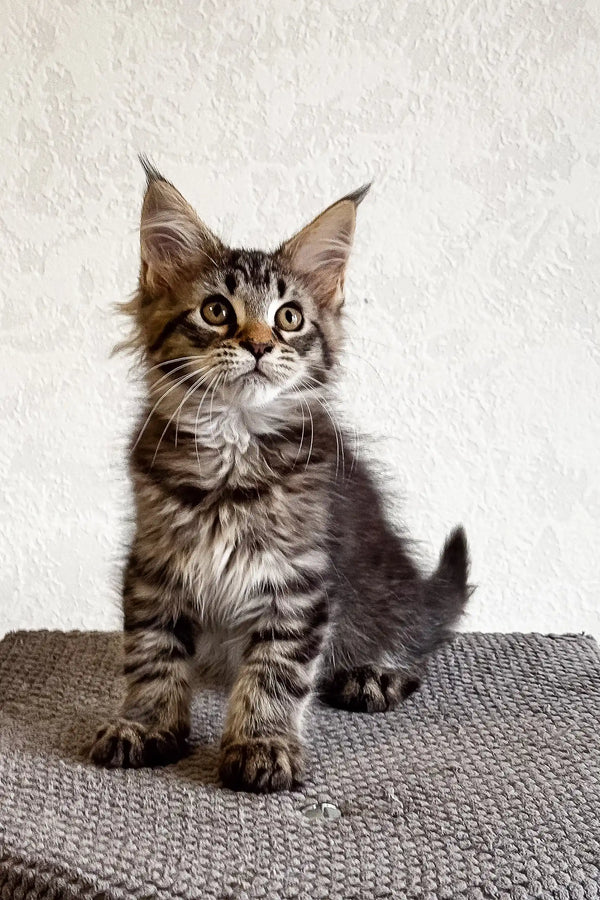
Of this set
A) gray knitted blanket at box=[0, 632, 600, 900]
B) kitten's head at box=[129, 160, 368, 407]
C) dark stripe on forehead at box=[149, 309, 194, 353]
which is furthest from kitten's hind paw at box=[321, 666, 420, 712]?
dark stripe on forehead at box=[149, 309, 194, 353]

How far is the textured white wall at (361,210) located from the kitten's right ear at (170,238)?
0.64 metres

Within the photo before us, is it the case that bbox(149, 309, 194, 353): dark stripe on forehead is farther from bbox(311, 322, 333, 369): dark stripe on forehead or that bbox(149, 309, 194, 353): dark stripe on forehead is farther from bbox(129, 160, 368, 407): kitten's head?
bbox(311, 322, 333, 369): dark stripe on forehead

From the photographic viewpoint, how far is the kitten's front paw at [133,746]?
1063mm

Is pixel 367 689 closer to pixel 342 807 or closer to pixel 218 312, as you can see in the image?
pixel 342 807

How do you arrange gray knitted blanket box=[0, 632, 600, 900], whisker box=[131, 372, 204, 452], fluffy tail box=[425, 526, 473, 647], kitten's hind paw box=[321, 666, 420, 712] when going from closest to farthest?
gray knitted blanket box=[0, 632, 600, 900] → whisker box=[131, 372, 204, 452] → kitten's hind paw box=[321, 666, 420, 712] → fluffy tail box=[425, 526, 473, 647]

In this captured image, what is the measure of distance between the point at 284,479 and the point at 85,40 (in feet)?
3.41

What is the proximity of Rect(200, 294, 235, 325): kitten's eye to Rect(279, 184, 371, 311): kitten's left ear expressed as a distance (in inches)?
5.2

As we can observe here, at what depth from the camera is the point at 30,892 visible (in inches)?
33.5

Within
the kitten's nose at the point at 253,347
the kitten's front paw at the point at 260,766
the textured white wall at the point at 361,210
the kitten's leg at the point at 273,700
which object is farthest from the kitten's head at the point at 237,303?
the textured white wall at the point at 361,210

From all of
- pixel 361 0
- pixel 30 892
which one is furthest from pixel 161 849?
pixel 361 0

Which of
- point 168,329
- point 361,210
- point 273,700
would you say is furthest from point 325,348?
point 361,210

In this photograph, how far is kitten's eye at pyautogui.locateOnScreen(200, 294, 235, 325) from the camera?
3.70 feet

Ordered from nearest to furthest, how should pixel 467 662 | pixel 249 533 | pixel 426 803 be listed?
pixel 426 803
pixel 249 533
pixel 467 662

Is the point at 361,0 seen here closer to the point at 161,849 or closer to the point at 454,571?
the point at 454,571
